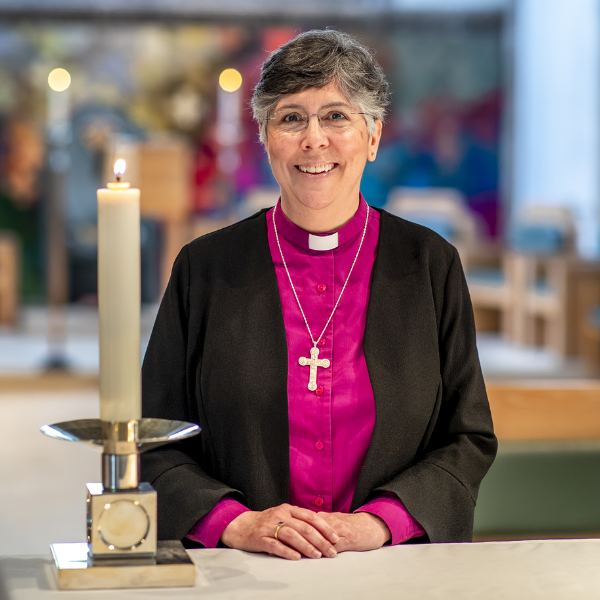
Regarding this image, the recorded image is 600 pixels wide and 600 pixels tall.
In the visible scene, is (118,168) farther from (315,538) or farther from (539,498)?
(539,498)

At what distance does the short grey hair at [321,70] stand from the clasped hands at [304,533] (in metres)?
0.64

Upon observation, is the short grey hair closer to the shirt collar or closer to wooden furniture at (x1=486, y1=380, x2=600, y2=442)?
the shirt collar

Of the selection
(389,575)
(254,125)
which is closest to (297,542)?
(389,575)

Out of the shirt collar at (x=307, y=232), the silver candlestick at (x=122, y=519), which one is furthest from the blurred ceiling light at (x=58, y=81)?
the silver candlestick at (x=122, y=519)

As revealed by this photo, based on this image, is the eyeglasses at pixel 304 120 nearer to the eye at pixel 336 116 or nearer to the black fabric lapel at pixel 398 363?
the eye at pixel 336 116

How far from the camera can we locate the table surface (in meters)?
1.02

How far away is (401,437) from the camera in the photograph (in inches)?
58.2

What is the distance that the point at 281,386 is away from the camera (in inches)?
58.7

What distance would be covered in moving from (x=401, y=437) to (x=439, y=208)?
7.55m

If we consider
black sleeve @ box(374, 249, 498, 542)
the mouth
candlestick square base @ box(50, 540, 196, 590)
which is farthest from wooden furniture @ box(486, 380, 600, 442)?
candlestick square base @ box(50, 540, 196, 590)

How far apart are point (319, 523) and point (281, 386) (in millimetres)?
302

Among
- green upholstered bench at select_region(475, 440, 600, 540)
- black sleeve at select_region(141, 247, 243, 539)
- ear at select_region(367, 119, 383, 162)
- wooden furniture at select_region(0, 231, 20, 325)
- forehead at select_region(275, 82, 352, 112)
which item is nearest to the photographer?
black sleeve at select_region(141, 247, 243, 539)

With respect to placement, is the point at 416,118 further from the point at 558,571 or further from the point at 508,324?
the point at 558,571

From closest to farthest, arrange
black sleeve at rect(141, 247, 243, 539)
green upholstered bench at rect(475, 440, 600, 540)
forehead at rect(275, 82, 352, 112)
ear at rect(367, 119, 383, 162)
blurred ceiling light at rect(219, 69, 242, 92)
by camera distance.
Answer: black sleeve at rect(141, 247, 243, 539) < forehead at rect(275, 82, 352, 112) < ear at rect(367, 119, 383, 162) < green upholstered bench at rect(475, 440, 600, 540) < blurred ceiling light at rect(219, 69, 242, 92)
